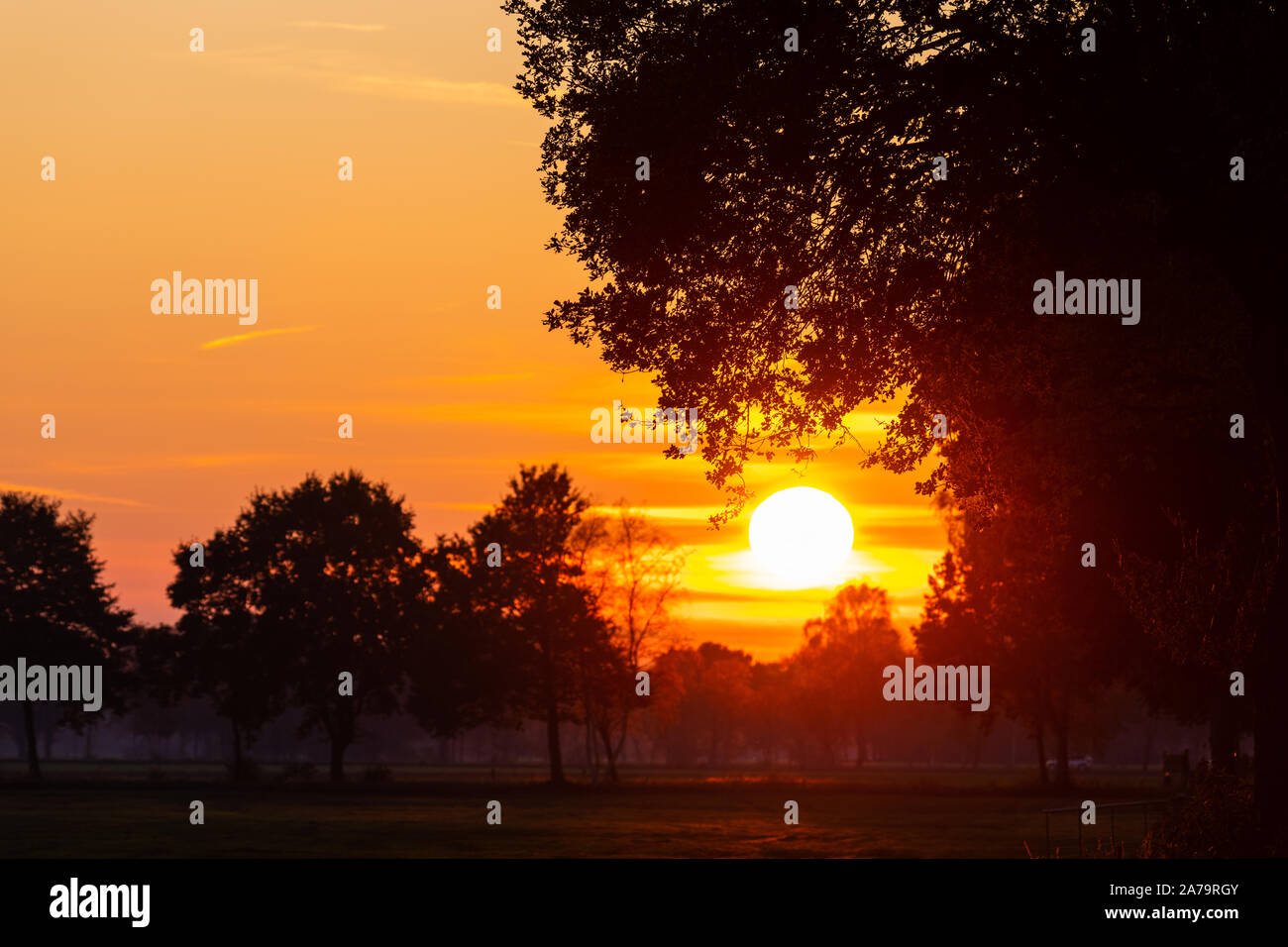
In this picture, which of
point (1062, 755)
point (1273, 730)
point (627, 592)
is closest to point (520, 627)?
point (627, 592)

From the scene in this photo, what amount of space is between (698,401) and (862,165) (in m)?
4.02

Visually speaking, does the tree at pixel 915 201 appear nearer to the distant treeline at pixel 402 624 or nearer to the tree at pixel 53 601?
the distant treeline at pixel 402 624

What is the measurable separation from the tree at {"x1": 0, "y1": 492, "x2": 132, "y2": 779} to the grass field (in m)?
14.0

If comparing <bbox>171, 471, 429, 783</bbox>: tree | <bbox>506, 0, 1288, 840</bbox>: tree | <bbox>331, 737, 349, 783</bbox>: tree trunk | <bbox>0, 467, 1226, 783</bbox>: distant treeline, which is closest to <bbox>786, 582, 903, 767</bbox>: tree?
<bbox>0, 467, 1226, 783</bbox>: distant treeline

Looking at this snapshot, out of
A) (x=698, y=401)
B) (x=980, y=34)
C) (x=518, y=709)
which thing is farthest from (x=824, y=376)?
(x=518, y=709)

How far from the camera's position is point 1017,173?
19.2m

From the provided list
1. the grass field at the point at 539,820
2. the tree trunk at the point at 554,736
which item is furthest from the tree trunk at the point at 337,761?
the tree trunk at the point at 554,736

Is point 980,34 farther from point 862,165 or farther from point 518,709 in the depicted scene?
point 518,709

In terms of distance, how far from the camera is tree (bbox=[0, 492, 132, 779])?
88438mm

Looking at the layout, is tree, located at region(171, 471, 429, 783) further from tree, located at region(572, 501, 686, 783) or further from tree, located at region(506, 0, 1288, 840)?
tree, located at region(506, 0, 1288, 840)

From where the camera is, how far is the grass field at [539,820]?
1356 inches

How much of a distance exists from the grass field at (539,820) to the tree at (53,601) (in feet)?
45.9

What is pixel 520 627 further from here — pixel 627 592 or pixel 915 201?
pixel 915 201
